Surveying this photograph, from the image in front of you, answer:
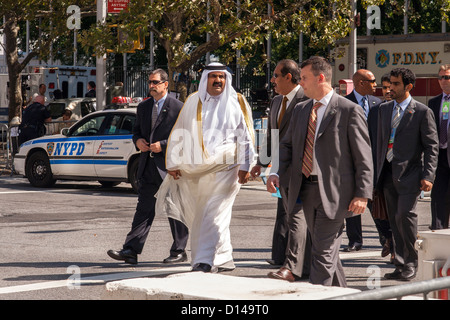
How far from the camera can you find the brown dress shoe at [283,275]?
294 inches

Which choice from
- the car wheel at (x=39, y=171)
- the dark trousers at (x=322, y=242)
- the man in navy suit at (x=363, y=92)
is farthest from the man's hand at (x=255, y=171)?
the car wheel at (x=39, y=171)

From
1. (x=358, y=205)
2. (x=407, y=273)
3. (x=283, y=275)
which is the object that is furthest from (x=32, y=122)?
(x=358, y=205)

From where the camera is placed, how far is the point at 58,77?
3130cm

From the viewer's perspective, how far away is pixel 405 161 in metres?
7.88

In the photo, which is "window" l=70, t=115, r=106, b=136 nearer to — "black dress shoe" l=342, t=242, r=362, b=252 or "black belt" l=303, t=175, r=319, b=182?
"black dress shoe" l=342, t=242, r=362, b=252

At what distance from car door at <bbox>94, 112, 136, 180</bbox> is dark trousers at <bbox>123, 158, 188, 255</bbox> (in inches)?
271

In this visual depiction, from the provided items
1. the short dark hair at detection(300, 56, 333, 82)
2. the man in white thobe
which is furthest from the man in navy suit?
the short dark hair at detection(300, 56, 333, 82)

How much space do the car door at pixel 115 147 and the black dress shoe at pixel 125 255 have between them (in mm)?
7230

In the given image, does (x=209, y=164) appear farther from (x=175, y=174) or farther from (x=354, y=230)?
(x=354, y=230)

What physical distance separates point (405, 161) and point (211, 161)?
5.81 ft

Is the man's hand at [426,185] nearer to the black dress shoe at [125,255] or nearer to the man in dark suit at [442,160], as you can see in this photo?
the man in dark suit at [442,160]
